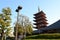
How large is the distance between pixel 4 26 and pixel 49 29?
1976 cm

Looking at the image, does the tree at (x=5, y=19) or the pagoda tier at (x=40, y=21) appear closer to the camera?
the tree at (x=5, y=19)

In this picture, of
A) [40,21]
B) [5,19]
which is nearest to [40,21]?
[40,21]

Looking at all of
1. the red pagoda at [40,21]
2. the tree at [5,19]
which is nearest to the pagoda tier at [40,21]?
the red pagoda at [40,21]

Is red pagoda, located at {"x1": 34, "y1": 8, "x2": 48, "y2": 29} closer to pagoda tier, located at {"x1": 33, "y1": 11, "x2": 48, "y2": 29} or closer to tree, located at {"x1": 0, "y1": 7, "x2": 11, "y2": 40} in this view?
pagoda tier, located at {"x1": 33, "y1": 11, "x2": 48, "y2": 29}

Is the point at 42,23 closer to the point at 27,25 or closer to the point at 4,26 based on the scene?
the point at 27,25

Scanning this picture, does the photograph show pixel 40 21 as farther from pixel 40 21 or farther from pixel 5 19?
pixel 5 19

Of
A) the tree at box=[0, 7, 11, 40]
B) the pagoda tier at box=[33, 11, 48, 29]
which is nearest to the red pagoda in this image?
the pagoda tier at box=[33, 11, 48, 29]

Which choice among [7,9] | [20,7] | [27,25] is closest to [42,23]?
[27,25]

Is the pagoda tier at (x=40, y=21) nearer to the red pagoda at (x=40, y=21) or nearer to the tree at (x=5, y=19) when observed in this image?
the red pagoda at (x=40, y=21)

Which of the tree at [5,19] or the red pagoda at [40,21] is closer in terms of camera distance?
the tree at [5,19]

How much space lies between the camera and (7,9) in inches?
1542

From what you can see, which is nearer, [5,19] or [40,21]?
[5,19]

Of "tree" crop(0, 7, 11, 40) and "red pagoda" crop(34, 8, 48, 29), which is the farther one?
"red pagoda" crop(34, 8, 48, 29)

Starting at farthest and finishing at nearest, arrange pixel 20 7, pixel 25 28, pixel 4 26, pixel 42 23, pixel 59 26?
1. pixel 42 23
2. pixel 25 28
3. pixel 59 26
4. pixel 4 26
5. pixel 20 7
